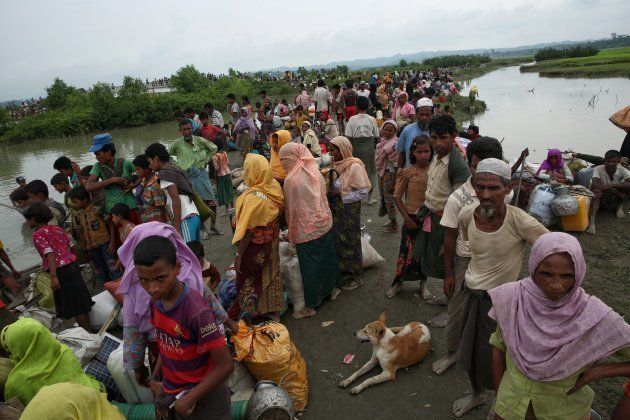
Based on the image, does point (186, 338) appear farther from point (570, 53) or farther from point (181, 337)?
point (570, 53)

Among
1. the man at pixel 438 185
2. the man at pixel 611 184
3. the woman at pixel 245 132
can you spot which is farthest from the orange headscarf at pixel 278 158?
the woman at pixel 245 132

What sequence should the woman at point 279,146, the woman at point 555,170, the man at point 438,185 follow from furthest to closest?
the woman at point 555,170 < the woman at point 279,146 < the man at point 438,185

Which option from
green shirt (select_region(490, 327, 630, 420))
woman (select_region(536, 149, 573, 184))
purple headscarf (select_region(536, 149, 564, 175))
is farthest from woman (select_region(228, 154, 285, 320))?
purple headscarf (select_region(536, 149, 564, 175))

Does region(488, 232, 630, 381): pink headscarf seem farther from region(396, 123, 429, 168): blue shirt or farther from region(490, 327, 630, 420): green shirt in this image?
region(396, 123, 429, 168): blue shirt

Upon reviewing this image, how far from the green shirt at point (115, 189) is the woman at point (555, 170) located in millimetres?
6029

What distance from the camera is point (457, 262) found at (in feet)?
8.79

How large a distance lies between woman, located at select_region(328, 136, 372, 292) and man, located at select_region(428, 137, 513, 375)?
1.39m

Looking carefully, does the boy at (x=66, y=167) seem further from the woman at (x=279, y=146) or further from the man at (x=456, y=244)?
the man at (x=456, y=244)

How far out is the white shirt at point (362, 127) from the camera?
21.8 feet

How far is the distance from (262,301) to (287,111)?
10.4 metres

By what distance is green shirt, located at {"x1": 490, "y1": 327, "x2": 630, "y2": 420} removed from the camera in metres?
1.68

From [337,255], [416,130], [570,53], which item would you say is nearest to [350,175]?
[337,255]

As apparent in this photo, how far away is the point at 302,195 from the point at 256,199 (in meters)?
0.46

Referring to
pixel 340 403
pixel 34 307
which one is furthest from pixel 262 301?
pixel 34 307
